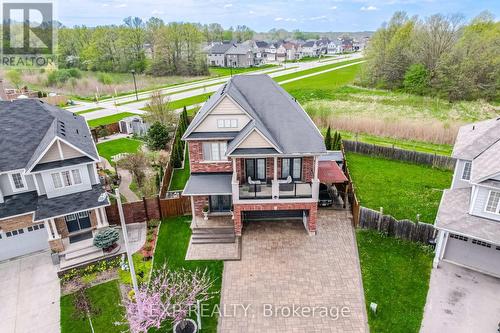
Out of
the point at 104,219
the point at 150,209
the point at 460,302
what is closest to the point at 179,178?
the point at 150,209

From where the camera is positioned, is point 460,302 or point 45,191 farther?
point 45,191

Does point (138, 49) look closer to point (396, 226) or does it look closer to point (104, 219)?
point (104, 219)

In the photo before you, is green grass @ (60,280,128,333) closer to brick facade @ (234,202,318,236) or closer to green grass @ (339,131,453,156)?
brick facade @ (234,202,318,236)

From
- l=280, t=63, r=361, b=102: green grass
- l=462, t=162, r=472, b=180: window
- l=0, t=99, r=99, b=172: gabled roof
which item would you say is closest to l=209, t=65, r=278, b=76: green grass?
l=280, t=63, r=361, b=102: green grass

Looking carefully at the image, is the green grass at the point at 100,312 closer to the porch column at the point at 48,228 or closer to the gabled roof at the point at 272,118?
the porch column at the point at 48,228

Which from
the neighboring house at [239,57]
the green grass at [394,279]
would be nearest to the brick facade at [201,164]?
the green grass at [394,279]
